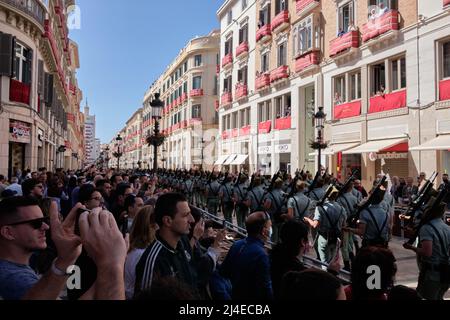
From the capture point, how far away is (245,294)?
342cm

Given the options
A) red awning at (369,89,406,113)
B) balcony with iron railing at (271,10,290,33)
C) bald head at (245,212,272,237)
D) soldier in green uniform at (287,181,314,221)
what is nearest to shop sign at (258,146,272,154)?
balcony with iron railing at (271,10,290,33)

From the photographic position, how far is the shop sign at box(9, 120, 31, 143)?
61.7 ft

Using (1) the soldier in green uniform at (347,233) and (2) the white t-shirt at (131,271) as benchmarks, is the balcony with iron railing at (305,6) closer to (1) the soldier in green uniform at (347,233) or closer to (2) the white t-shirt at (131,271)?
(1) the soldier in green uniform at (347,233)

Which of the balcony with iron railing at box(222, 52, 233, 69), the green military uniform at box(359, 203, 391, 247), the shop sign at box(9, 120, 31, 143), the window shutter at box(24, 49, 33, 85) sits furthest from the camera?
the balcony with iron railing at box(222, 52, 233, 69)

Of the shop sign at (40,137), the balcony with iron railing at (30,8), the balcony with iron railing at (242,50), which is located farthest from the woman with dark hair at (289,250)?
the balcony with iron railing at (242,50)

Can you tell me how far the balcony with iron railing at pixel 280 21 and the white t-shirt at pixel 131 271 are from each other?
27.5 metres

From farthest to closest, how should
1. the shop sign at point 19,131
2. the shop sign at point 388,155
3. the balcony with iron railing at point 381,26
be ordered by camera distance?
the shop sign at point 19,131
the balcony with iron railing at point 381,26
the shop sign at point 388,155

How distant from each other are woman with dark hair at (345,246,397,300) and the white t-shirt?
1.59m

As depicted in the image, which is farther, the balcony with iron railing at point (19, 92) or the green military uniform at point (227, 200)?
the balcony with iron railing at point (19, 92)

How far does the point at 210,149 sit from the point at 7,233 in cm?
4655

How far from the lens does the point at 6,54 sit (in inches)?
687

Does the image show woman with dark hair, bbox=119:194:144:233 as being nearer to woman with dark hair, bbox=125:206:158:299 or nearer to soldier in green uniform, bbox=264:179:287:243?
woman with dark hair, bbox=125:206:158:299

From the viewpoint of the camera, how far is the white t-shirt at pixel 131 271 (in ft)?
9.76

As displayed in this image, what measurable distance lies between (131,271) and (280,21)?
28268 millimetres
